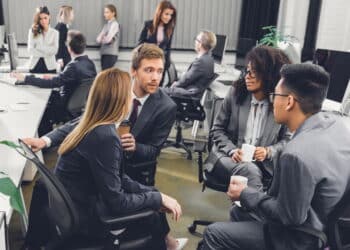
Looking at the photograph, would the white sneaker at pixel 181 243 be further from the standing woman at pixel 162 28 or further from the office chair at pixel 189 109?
the standing woman at pixel 162 28

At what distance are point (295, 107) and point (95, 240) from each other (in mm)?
983

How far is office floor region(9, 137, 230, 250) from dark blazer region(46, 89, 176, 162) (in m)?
0.66

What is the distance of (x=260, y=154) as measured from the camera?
89.7 inches

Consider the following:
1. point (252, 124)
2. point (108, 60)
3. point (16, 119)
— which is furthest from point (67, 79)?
point (108, 60)

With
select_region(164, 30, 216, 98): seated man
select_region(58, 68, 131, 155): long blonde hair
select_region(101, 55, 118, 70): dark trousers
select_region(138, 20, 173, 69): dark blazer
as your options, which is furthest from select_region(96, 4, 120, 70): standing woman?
select_region(58, 68, 131, 155): long blonde hair

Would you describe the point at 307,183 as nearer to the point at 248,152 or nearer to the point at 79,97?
the point at 248,152

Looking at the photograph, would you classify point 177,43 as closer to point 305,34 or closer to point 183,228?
point 305,34

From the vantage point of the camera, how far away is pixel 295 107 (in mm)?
1665

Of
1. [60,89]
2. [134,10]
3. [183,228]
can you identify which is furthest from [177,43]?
[183,228]

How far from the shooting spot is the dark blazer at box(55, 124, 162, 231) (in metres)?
1.62

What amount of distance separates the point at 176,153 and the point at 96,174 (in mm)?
2705

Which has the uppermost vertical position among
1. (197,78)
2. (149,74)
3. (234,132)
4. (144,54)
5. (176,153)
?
(144,54)

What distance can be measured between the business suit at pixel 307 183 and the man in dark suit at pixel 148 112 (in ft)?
2.88

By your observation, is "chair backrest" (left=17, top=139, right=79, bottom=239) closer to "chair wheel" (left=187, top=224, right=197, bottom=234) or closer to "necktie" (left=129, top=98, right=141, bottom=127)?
"necktie" (left=129, top=98, right=141, bottom=127)
